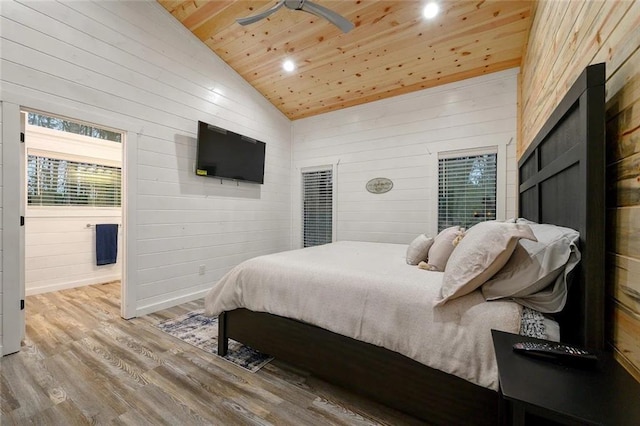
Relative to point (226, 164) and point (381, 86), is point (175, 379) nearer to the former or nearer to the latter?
point (226, 164)

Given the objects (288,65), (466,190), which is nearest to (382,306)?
(466,190)

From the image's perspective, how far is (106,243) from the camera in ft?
14.7

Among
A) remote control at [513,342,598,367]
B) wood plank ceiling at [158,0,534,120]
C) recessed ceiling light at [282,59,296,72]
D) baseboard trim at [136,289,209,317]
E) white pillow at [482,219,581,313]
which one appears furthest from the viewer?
recessed ceiling light at [282,59,296,72]

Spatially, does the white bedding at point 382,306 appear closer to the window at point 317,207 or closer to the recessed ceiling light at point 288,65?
the window at point 317,207

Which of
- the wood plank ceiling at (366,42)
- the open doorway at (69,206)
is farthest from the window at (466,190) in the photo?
the open doorway at (69,206)

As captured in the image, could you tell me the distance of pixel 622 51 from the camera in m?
1.03

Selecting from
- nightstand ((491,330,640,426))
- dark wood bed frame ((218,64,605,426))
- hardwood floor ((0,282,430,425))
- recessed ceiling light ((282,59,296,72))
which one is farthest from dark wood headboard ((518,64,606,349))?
recessed ceiling light ((282,59,296,72))

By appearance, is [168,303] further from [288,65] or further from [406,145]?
[406,145]

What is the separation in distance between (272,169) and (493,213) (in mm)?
3438

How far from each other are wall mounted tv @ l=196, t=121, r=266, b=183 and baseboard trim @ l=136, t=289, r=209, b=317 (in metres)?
1.60

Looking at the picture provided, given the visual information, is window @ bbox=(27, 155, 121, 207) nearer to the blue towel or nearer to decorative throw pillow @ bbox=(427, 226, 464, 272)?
the blue towel

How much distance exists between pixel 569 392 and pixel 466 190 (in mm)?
3313

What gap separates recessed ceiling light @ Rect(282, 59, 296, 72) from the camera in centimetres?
375

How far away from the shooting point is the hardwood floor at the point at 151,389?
1.60 metres
